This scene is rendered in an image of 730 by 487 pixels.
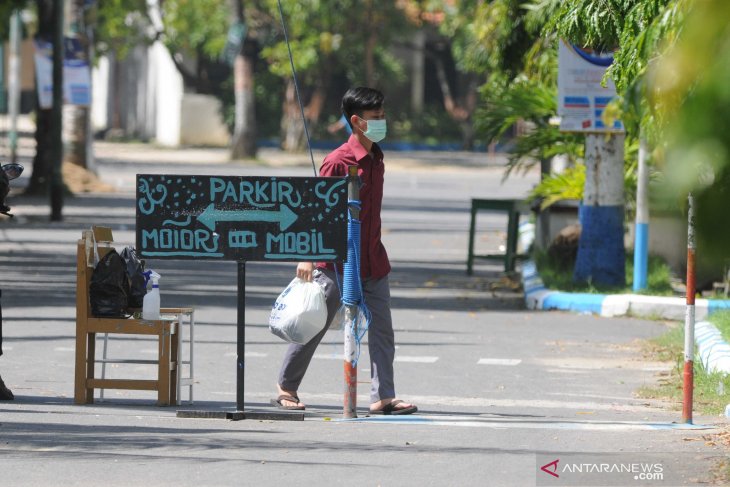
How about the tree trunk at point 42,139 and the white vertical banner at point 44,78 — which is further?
the tree trunk at point 42,139

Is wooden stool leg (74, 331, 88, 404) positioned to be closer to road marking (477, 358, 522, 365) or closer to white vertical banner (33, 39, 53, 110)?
road marking (477, 358, 522, 365)

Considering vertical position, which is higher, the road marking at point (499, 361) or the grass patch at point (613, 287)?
the grass patch at point (613, 287)

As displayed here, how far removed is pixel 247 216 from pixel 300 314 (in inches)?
24.7

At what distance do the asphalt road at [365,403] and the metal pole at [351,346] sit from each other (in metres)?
0.11

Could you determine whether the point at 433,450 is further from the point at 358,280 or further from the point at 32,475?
the point at 32,475

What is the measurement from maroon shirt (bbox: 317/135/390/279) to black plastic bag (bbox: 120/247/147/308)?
107 centimetres

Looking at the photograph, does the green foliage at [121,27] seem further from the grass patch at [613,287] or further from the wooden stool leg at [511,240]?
the grass patch at [613,287]

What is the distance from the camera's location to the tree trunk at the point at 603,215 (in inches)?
607

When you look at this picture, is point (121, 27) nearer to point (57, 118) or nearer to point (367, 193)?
point (57, 118)

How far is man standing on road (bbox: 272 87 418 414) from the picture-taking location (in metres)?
8.35

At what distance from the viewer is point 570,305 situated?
14570mm

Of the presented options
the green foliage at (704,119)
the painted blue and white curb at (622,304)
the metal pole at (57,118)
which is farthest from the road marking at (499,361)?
the metal pole at (57,118)

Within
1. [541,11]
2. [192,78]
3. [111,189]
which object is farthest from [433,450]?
[192,78]

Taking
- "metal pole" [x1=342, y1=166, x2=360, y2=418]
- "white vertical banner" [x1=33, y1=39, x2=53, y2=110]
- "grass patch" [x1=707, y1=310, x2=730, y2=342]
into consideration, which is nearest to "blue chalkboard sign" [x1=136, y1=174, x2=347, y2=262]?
"metal pole" [x1=342, y1=166, x2=360, y2=418]
